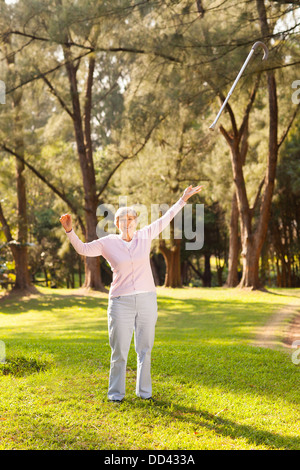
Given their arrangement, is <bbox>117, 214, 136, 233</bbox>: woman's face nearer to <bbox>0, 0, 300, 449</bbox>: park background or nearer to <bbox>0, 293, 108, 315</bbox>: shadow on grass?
<bbox>0, 0, 300, 449</bbox>: park background

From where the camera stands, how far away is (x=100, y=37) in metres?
13.1

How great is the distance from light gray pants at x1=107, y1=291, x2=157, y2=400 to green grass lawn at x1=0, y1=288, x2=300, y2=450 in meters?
0.31

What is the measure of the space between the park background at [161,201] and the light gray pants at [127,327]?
0.33 m

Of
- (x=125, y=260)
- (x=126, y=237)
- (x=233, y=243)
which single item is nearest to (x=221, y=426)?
(x=125, y=260)

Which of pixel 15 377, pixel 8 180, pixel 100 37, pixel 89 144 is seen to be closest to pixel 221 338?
pixel 15 377

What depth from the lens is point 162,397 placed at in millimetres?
4688

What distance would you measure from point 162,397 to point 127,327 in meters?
0.83

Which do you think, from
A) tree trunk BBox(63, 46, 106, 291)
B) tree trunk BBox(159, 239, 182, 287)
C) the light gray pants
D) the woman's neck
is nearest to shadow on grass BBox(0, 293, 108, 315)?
tree trunk BBox(63, 46, 106, 291)

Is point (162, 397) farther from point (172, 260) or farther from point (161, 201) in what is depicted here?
point (172, 260)

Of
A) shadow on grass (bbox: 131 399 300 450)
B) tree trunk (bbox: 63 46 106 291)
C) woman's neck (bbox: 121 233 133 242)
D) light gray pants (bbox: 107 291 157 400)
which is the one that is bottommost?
shadow on grass (bbox: 131 399 300 450)

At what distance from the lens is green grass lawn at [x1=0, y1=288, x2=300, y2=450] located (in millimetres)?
3715

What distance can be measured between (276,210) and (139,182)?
5.93m

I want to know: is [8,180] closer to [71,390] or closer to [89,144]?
[89,144]

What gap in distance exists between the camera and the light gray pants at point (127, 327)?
4305 mm
